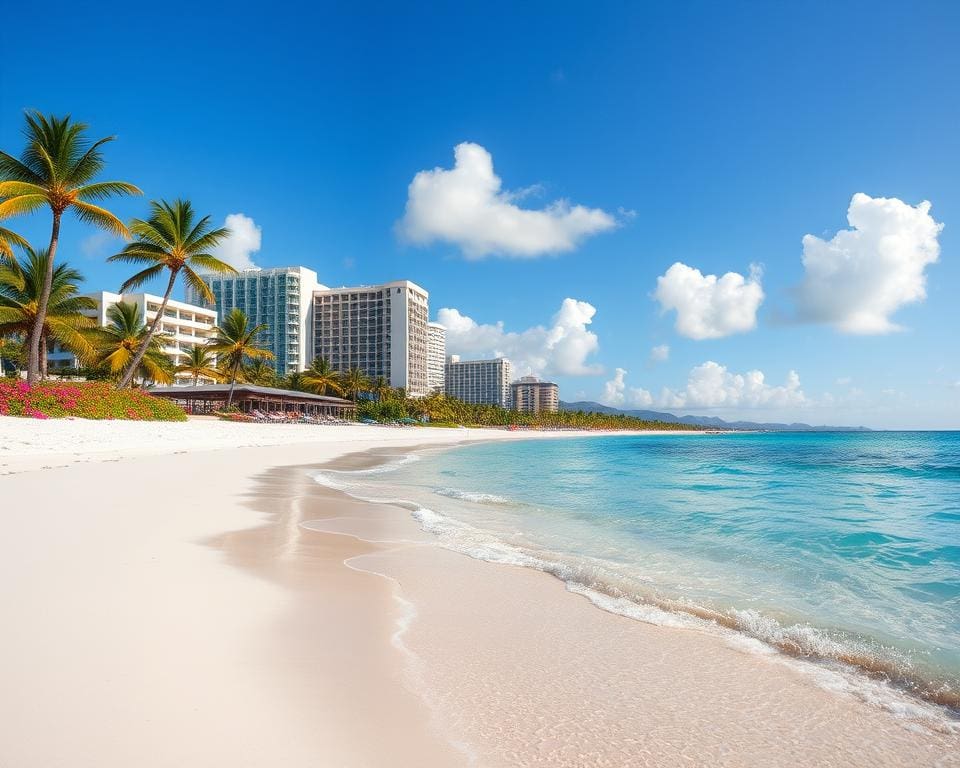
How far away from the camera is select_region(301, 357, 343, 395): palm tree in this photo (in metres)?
73.4

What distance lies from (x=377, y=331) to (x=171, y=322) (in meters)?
49.9

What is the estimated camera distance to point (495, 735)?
267 cm

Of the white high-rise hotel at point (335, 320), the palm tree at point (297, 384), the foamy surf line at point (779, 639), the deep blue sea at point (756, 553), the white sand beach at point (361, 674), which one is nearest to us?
the white sand beach at point (361, 674)

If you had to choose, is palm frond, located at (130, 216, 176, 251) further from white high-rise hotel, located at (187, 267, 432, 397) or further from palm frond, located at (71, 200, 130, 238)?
white high-rise hotel, located at (187, 267, 432, 397)

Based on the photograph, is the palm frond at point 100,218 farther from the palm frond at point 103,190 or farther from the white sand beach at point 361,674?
the white sand beach at point 361,674

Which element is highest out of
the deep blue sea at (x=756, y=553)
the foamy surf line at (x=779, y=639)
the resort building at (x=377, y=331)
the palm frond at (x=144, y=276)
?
→ the resort building at (x=377, y=331)

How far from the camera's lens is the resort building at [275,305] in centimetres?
13012

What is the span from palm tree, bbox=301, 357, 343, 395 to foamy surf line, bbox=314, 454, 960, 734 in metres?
69.3

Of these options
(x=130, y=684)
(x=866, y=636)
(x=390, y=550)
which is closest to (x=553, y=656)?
(x=130, y=684)

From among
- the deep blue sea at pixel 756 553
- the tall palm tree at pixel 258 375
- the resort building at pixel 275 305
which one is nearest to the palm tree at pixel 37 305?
the deep blue sea at pixel 756 553

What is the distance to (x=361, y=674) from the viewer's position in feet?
10.8

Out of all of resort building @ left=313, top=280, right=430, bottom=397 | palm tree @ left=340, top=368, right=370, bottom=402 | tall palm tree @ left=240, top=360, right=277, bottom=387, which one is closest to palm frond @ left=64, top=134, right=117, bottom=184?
tall palm tree @ left=240, top=360, right=277, bottom=387

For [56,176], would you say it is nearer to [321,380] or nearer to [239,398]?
[239,398]

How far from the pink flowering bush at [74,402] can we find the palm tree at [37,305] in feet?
24.2
